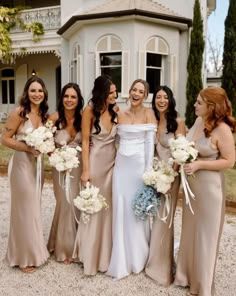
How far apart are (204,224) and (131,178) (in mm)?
891

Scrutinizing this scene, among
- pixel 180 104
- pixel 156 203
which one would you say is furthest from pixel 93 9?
pixel 156 203

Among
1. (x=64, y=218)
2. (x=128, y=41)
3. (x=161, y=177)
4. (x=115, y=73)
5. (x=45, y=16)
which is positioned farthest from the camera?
(x=45, y=16)

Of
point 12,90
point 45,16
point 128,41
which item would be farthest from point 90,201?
point 12,90

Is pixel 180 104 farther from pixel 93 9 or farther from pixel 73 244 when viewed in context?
pixel 73 244

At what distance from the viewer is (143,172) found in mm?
3721

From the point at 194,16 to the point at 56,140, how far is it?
12.0 m

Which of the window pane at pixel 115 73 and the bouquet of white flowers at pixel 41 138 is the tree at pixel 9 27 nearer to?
the window pane at pixel 115 73

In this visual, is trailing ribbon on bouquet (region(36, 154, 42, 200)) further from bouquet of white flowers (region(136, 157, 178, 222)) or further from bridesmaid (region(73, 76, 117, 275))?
bouquet of white flowers (region(136, 157, 178, 222))

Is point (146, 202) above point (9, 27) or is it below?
below

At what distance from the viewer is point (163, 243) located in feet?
12.2

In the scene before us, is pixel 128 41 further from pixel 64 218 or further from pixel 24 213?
pixel 24 213

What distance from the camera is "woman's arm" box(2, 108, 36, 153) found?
377cm

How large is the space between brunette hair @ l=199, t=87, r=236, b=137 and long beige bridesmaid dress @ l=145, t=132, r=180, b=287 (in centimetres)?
57

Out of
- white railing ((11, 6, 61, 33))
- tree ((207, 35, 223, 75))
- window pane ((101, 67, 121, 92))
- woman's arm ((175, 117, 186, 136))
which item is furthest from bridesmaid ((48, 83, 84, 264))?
tree ((207, 35, 223, 75))
